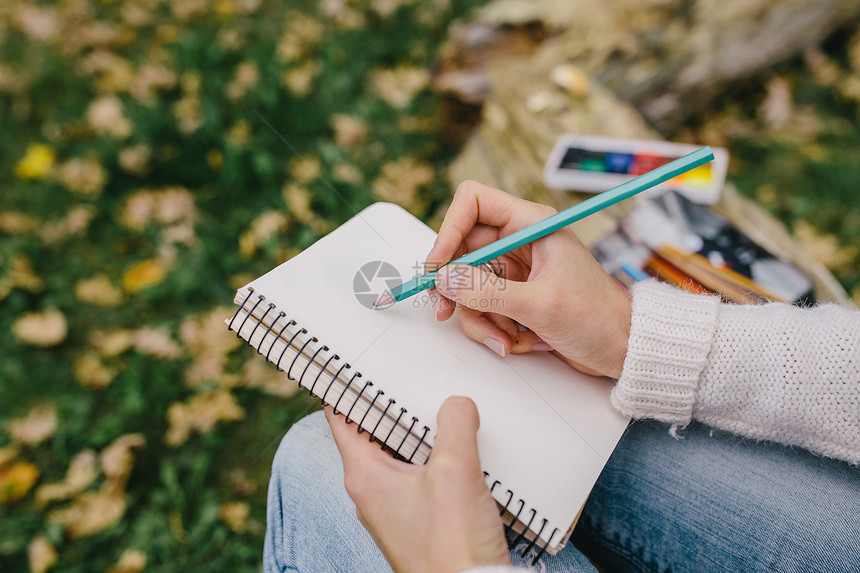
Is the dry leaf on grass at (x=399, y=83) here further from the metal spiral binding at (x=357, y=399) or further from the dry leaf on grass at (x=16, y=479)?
the dry leaf on grass at (x=16, y=479)

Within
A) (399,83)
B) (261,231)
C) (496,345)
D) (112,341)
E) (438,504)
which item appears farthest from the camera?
(399,83)

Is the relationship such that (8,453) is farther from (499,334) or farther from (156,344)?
(499,334)

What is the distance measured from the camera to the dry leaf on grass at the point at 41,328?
6.28 ft

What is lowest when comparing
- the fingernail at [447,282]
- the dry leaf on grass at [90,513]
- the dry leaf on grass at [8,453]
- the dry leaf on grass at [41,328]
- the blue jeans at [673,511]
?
the blue jeans at [673,511]

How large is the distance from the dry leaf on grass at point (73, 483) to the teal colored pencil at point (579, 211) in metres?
1.35

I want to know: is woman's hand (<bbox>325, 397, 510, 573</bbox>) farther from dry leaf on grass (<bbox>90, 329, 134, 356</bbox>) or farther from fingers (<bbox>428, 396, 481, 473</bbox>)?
dry leaf on grass (<bbox>90, 329, 134, 356</bbox>)

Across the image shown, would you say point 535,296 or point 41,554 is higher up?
point 535,296

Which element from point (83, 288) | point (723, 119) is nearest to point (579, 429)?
point (83, 288)

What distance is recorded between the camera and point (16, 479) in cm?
168

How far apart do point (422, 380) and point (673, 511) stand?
22.8 inches

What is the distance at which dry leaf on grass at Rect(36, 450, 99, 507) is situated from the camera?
65.4 inches

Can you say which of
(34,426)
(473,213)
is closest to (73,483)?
(34,426)

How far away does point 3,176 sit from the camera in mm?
2289

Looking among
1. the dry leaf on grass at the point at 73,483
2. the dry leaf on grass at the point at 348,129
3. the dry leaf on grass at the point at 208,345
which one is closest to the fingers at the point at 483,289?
the dry leaf on grass at the point at 208,345
